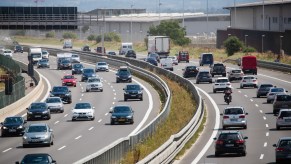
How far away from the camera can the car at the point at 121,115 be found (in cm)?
5634

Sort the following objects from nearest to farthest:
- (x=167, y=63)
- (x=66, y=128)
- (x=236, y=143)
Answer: (x=236, y=143) → (x=66, y=128) → (x=167, y=63)

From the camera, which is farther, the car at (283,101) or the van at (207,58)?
the van at (207,58)

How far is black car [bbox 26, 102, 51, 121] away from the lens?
59531mm

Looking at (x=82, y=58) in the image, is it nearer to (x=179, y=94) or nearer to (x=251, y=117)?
(x=179, y=94)

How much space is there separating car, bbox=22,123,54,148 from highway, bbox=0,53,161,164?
37 cm

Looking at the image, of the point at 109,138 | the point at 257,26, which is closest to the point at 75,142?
the point at 109,138

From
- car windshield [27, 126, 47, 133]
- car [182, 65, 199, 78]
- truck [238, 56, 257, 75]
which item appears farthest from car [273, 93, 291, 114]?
truck [238, 56, 257, 75]

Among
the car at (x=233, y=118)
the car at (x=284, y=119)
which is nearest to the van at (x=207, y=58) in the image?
the car at (x=233, y=118)

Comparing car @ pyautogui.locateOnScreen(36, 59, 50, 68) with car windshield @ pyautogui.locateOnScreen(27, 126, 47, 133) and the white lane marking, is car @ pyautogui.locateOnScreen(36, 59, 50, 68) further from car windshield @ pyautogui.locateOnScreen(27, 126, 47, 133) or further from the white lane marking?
car windshield @ pyautogui.locateOnScreen(27, 126, 47, 133)

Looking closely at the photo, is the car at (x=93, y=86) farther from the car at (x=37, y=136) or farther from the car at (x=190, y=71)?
the car at (x=37, y=136)

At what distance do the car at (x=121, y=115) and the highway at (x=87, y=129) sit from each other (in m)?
0.45

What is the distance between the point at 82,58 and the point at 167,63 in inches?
1163

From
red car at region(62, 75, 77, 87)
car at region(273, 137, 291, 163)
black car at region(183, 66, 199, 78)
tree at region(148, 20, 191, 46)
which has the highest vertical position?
tree at region(148, 20, 191, 46)

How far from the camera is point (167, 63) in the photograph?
105 m
